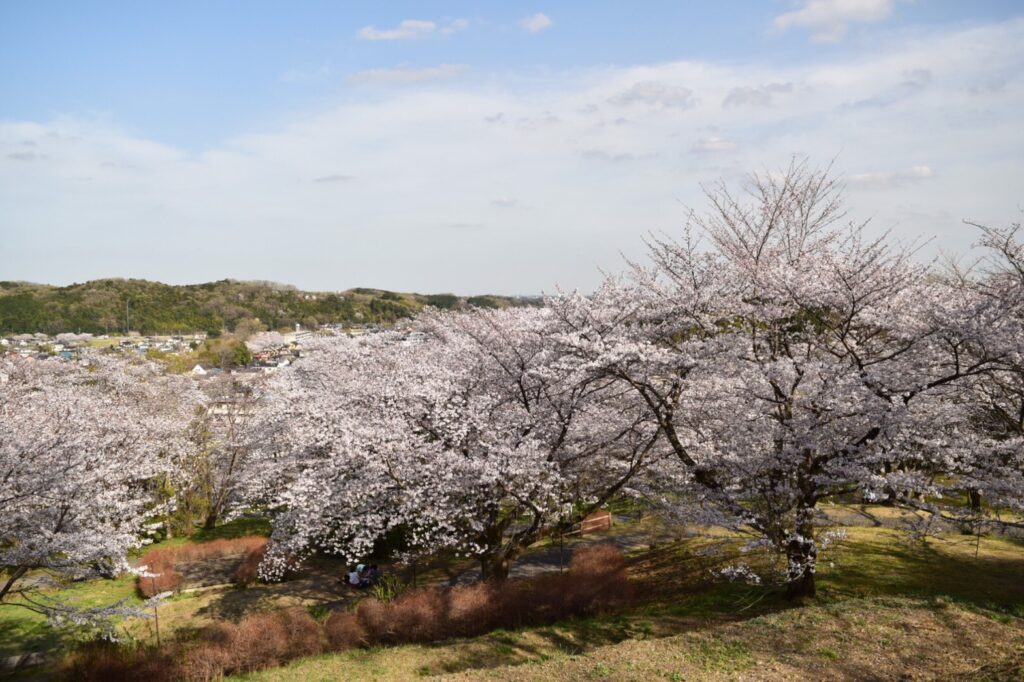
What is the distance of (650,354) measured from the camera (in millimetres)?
12203

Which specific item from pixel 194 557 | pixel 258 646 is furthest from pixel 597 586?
pixel 194 557

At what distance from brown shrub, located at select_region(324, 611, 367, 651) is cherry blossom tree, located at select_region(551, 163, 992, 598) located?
7.34 m

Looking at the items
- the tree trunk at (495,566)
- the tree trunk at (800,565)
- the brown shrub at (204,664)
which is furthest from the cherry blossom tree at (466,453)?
the tree trunk at (800,565)

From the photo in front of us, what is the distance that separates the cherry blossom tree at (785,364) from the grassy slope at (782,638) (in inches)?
51.8

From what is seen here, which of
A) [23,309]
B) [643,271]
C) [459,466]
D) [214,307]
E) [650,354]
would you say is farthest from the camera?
[214,307]

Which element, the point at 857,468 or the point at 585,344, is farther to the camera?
the point at 585,344

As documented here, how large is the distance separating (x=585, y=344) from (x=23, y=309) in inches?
4449

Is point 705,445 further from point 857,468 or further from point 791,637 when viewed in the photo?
point 791,637

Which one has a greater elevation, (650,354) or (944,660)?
(650,354)

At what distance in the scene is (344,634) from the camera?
12852mm

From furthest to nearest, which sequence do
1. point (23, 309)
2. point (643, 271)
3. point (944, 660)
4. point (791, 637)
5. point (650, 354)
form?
point (23, 309)
point (643, 271)
point (650, 354)
point (791, 637)
point (944, 660)

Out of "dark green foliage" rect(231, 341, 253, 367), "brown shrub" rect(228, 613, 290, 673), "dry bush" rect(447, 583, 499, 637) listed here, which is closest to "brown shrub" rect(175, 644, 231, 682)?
"brown shrub" rect(228, 613, 290, 673)

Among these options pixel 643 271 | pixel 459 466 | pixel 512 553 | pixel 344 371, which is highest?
pixel 643 271

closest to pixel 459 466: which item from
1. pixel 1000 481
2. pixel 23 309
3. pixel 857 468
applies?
pixel 857 468
